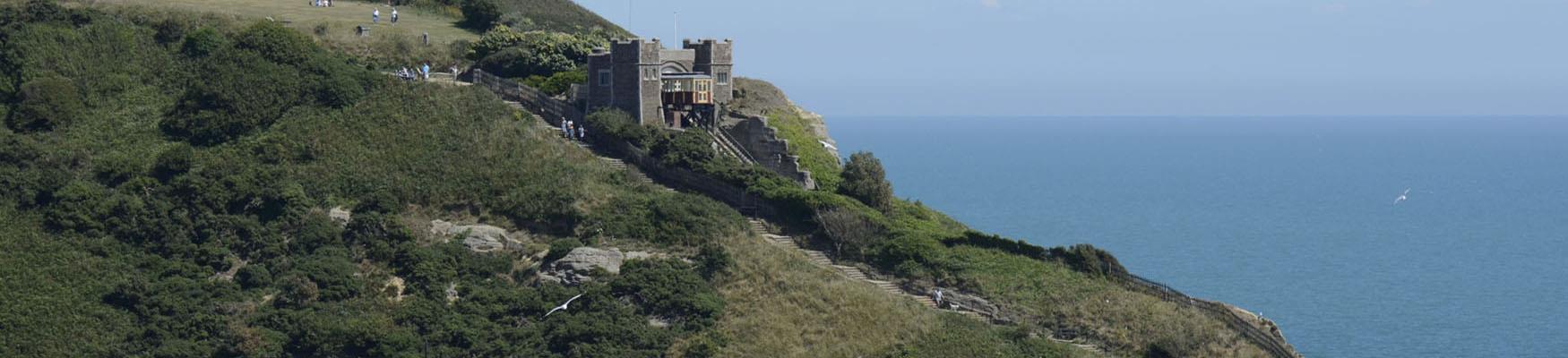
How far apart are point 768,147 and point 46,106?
28071 millimetres

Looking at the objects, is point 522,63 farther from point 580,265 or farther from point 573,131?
point 580,265

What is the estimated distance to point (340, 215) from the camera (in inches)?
2963

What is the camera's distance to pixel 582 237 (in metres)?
73.6

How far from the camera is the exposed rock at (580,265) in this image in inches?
2790

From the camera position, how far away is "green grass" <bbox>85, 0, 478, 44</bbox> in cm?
9500

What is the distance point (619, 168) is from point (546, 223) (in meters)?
5.88

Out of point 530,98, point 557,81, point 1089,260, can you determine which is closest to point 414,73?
point 530,98

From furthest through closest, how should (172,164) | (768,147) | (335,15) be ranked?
(335,15) → (768,147) → (172,164)

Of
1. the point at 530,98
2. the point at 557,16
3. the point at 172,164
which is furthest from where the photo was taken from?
the point at 557,16

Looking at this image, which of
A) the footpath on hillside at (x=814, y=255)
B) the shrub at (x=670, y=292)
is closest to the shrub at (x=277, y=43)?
the footpath on hillside at (x=814, y=255)

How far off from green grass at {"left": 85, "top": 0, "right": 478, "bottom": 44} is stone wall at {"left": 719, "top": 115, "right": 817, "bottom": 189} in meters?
17.1

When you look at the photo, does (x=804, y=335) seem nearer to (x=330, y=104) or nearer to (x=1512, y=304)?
(x=330, y=104)

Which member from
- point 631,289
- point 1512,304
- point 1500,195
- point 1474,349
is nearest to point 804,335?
point 631,289

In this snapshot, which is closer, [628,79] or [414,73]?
[628,79]
